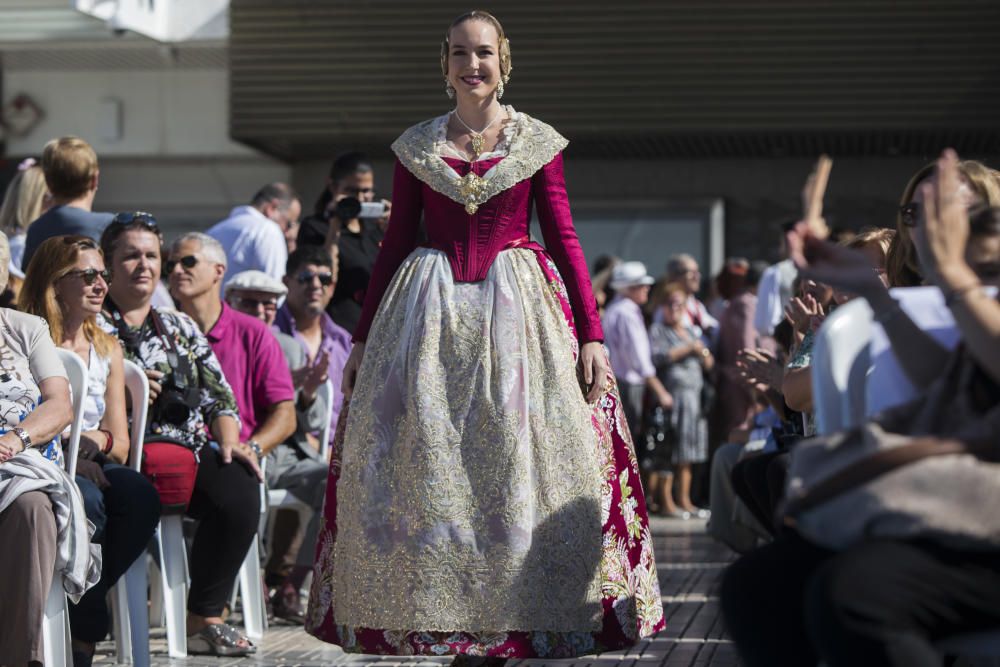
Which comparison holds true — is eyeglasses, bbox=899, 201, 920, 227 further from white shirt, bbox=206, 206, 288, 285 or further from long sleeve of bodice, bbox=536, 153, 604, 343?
white shirt, bbox=206, 206, 288, 285

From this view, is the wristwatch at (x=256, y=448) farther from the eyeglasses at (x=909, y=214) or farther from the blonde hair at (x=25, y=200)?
the eyeglasses at (x=909, y=214)

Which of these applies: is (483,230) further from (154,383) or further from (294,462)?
(294,462)

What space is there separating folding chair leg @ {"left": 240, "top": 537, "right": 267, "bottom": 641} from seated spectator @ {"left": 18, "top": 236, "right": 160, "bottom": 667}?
84 cm

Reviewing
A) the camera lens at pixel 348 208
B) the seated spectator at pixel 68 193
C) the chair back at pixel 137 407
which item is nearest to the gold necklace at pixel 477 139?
the chair back at pixel 137 407

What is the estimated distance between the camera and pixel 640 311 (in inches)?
478

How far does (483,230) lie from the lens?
4641 mm

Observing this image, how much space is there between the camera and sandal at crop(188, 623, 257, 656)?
18.0ft

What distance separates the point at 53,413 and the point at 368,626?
1049mm

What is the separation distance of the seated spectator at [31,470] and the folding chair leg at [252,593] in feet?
4.63

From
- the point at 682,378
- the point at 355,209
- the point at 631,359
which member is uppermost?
the point at 355,209

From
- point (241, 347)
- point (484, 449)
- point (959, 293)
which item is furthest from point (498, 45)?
point (959, 293)

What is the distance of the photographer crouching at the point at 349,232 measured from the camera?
7332 millimetres

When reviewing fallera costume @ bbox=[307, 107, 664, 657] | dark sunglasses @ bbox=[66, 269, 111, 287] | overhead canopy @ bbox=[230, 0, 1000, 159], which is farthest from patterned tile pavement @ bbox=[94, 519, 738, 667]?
overhead canopy @ bbox=[230, 0, 1000, 159]

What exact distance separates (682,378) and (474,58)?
7.07 meters
